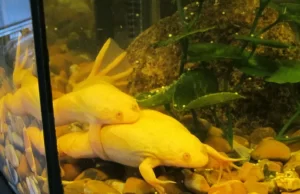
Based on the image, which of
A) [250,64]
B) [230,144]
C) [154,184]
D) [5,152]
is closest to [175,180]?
[154,184]

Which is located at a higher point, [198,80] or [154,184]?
[198,80]

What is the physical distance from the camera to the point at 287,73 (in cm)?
84

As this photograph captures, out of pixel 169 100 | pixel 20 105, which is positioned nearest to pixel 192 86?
pixel 169 100

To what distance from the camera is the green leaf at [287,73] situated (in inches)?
32.1

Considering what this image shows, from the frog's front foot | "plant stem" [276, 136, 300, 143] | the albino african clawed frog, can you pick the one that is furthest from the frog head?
"plant stem" [276, 136, 300, 143]

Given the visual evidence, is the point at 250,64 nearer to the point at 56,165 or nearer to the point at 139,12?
the point at 139,12

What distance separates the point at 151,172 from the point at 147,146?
0.12 feet

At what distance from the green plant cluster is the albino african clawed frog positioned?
0.18ft

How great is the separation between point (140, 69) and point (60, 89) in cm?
37

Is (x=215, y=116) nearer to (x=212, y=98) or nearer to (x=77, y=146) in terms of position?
Result: (x=212, y=98)

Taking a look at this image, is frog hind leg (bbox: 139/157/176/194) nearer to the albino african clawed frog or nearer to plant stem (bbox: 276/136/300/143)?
the albino african clawed frog

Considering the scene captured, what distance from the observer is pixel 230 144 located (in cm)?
85

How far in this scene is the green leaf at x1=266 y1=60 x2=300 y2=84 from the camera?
32.1 inches

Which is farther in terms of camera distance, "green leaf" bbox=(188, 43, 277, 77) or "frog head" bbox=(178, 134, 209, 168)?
"green leaf" bbox=(188, 43, 277, 77)
